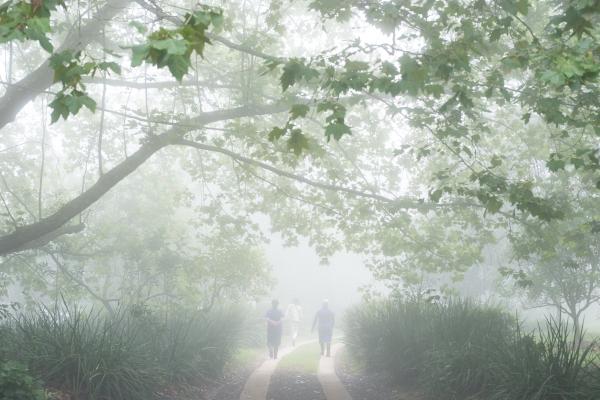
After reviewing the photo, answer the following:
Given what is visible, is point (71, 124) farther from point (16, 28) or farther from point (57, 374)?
point (16, 28)

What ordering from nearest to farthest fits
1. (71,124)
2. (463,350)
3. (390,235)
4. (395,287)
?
(463,350) < (390,235) < (395,287) < (71,124)

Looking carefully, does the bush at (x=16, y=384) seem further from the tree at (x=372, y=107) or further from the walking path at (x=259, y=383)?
the walking path at (x=259, y=383)

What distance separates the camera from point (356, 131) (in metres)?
13.5

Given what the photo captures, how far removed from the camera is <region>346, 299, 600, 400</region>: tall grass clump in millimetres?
5438

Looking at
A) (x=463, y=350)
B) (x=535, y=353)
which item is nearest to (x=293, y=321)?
(x=463, y=350)

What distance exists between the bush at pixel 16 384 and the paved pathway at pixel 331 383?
205 inches

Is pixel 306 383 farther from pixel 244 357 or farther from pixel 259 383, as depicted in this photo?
pixel 244 357

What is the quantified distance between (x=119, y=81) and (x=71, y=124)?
29.4 feet

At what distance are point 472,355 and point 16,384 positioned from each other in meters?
5.80

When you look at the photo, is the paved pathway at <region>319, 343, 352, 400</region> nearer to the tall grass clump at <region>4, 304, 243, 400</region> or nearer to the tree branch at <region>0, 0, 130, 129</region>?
the tall grass clump at <region>4, 304, 243, 400</region>

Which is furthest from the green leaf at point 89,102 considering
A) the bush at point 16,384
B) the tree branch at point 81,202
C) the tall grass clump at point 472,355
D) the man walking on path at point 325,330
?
the man walking on path at point 325,330

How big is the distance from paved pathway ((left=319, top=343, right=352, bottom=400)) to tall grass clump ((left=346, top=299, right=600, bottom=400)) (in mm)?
845

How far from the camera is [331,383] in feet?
33.0

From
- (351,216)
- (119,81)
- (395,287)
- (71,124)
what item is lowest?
(395,287)
